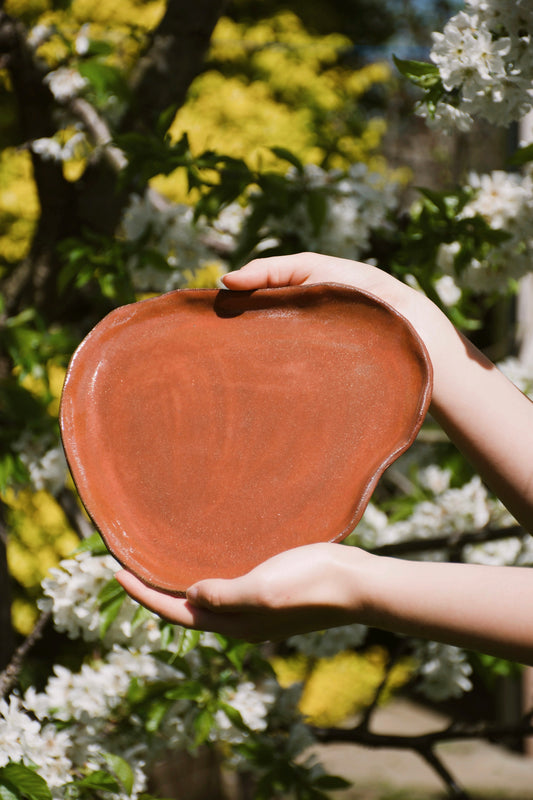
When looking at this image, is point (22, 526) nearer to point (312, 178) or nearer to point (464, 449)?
point (312, 178)

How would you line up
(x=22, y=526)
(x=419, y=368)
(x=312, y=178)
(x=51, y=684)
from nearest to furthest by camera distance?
(x=419, y=368) → (x=51, y=684) → (x=312, y=178) → (x=22, y=526)

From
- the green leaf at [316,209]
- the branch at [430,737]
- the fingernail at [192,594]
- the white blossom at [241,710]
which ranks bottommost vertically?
the branch at [430,737]

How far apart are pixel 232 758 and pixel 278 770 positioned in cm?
28

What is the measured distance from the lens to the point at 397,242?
2.06 metres

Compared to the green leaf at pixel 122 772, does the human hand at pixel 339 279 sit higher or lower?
higher

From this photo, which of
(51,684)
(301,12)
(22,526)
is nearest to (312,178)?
(51,684)

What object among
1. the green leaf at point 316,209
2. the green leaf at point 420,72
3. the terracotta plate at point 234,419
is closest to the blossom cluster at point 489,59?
the green leaf at point 420,72

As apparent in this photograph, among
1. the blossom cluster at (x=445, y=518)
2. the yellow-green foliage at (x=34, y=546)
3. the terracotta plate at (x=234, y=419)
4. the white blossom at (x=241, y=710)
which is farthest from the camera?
the yellow-green foliage at (x=34, y=546)

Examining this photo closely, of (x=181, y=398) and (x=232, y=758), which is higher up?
(x=181, y=398)

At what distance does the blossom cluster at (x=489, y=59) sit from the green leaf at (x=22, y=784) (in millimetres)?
1437

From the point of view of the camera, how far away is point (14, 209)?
3.99 metres

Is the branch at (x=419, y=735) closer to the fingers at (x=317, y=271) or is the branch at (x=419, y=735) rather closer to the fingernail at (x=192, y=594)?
the fingernail at (x=192, y=594)

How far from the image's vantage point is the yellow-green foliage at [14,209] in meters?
3.99

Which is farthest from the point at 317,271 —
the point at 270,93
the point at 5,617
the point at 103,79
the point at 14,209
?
the point at 270,93
